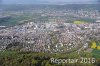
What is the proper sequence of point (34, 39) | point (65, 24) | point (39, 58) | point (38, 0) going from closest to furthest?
point (39, 58) → point (34, 39) → point (65, 24) → point (38, 0)

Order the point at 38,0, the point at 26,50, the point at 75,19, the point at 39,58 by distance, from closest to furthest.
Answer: the point at 39,58, the point at 26,50, the point at 75,19, the point at 38,0

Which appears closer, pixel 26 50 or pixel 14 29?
pixel 26 50

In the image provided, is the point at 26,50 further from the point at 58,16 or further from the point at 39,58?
the point at 58,16

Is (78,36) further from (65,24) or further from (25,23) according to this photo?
(25,23)

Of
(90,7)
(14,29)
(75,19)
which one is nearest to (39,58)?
(14,29)

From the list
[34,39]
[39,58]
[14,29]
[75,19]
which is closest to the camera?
[39,58]

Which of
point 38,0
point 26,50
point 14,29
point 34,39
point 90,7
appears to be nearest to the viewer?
point 26,50

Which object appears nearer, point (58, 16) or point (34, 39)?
point (34, 39)

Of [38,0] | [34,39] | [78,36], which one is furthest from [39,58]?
[38,0]
